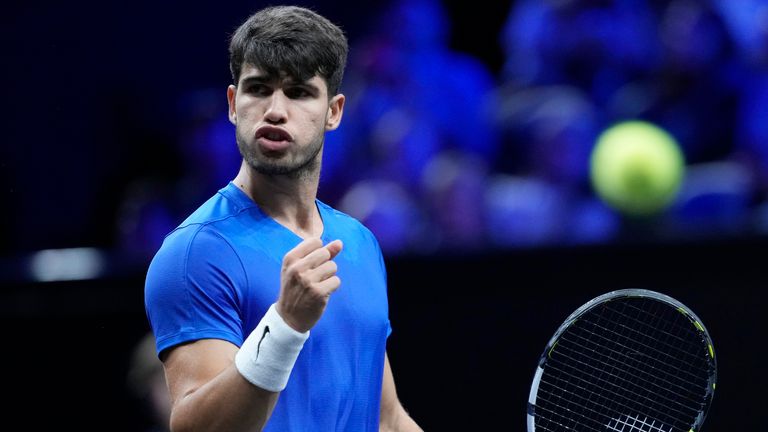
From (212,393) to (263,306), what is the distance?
27 cm

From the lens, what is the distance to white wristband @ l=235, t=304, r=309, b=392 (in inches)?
103

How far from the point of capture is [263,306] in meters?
2.84

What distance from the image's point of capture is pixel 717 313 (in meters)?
5.25

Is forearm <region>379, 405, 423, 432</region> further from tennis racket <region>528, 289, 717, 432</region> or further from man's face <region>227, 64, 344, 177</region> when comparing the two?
man's face <region>227, 64, 344, 177</region>

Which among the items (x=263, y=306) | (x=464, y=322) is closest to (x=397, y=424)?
(x=263, y=306)

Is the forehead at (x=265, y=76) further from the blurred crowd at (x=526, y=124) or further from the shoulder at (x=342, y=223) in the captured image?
the blurred crowd at (x=526, y=124)

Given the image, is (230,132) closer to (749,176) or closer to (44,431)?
(44,431)

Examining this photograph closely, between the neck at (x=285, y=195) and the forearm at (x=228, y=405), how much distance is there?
1.64ft

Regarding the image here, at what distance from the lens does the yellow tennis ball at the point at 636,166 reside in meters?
6.41

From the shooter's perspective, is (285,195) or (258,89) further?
(285,195)

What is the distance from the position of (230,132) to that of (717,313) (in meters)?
3.07

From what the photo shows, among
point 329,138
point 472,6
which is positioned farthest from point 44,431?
point 472,6

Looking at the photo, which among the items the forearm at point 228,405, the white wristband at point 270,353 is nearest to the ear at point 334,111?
the white wristband at point 270,353

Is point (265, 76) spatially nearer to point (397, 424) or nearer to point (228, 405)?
point (228, 405)
